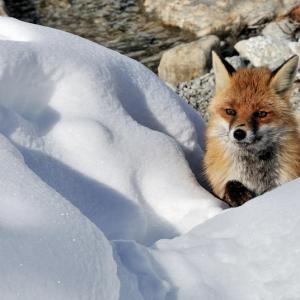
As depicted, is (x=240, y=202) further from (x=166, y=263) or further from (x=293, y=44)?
(x=293, y=44)

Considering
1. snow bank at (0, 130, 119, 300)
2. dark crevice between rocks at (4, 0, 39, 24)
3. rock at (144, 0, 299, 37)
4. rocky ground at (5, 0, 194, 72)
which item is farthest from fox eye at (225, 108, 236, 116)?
dark crevice between rocks at (4, 0, 39, 24)

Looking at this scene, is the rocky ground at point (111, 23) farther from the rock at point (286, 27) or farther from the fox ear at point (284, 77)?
the fox ear at point (284, 77)

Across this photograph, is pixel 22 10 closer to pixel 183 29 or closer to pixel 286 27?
pixel 183 29

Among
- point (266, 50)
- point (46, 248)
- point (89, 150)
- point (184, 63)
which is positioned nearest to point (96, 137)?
point (89, 150)

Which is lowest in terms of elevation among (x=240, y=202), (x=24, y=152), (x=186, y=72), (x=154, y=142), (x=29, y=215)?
(x=186, y=72)

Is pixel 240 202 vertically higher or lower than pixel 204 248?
lower

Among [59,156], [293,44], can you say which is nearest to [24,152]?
[59,156]

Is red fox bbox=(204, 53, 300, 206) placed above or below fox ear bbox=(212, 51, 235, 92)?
below

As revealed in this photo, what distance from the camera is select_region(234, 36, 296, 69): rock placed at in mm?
10883

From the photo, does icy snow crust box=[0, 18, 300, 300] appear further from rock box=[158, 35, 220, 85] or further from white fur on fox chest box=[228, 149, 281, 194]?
rock box=[158, 35, 220, 85]

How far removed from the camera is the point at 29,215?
255 cm

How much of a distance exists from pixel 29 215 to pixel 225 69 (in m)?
2.55

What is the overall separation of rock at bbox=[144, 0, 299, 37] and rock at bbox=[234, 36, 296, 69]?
1.66 metres

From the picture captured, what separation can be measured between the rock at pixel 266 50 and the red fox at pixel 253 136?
20.5 feet
